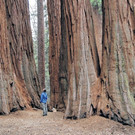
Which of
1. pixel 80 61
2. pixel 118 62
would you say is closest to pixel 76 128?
pixel 80 61

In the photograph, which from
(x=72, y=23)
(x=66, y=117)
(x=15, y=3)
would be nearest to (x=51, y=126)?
(x=66, y=117)

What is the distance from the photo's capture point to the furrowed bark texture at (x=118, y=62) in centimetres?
715

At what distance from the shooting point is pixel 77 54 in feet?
26.5

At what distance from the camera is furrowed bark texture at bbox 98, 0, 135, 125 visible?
23.5 feet

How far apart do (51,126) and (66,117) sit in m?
1.01

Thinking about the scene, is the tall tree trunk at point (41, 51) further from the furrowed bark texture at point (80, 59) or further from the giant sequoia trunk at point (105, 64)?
the giant sequoia trunk at point (105, 64)

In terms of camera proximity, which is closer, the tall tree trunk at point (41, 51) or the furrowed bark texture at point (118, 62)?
the furrowed bark texture at point (118, 62)

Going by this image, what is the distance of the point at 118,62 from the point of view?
748 cm

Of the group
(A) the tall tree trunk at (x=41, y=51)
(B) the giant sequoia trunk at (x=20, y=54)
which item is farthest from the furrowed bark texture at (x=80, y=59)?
(A) the tall tree trunk at (x=41, y=51)

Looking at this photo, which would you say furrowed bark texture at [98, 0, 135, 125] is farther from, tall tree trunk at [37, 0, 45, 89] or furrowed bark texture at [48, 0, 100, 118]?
tall tree trunk at [37, 0, 45, 89]

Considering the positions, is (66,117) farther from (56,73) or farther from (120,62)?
(56,73)

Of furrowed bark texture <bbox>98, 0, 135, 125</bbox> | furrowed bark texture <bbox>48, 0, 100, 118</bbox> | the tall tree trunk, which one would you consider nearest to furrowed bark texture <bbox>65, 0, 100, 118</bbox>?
furrowed bark texture <bbox>48, 0, 100, 118</bbox>

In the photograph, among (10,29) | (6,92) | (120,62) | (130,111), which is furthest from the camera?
(10,29)

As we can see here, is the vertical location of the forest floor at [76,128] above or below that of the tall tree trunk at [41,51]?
below
